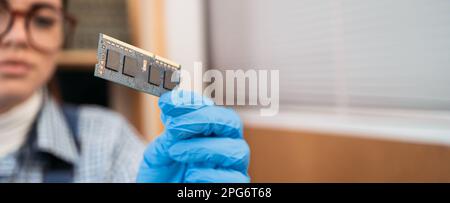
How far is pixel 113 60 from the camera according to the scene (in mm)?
506

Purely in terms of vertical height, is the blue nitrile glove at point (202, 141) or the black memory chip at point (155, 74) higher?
the black memory chip at point (155, 74)

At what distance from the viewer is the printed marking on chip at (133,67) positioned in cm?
50

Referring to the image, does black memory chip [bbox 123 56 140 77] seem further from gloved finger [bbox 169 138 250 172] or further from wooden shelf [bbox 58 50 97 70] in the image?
wooden shelf [bbox 58 50 97 70]

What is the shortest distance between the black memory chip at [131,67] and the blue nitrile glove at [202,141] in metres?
0.07

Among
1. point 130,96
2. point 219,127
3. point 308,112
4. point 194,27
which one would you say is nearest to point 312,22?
point 308,112

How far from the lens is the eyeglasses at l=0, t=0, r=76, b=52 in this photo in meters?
0.80

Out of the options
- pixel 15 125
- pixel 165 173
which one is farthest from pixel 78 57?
pixel 165 173

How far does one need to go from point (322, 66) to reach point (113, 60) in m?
0.72

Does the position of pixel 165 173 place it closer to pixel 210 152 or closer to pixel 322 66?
pixel 210 152

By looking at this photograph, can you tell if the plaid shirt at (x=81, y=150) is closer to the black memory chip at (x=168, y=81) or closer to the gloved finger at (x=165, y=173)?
the gloved finger at (x=165, y=173)

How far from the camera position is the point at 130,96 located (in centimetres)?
138

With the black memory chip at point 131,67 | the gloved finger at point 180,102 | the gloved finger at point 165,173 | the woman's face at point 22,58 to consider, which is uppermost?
the woman's face at point 22,58

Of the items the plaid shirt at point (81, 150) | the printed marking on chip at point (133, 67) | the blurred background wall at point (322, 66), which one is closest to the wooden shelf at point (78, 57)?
the blurred background wall at point (322, 66)

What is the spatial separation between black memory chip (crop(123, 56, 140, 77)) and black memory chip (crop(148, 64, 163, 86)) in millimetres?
21
